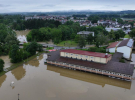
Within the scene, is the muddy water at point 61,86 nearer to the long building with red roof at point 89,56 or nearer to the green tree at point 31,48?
the long building with red roof at point 89,56

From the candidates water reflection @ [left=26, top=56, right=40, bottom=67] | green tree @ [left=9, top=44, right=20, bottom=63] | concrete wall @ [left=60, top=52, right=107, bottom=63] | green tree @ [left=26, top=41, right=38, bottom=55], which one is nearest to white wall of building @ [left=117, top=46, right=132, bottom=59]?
concrete wall @ [left=60, top=52, right=107, bottom=63]

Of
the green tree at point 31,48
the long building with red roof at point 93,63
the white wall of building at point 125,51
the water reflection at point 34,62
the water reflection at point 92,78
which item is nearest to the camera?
the water reflection at point 92,78

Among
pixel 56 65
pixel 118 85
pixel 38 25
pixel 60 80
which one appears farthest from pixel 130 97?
pixel 38 25

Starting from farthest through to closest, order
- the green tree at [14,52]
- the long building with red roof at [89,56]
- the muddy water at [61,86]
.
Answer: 1. the green tree at [14,52]
2. the long building with red roof at [89,56]
3. the muddy water at [61,86]

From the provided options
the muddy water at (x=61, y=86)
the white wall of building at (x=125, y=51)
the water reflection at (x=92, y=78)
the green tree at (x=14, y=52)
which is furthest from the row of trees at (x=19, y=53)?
the white wall of building at (x=125, y=51)

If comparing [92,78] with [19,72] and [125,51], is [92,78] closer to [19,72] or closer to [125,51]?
[19,72]

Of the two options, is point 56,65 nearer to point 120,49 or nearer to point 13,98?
point 13,98

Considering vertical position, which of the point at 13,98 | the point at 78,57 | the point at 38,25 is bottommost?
the point at 13,98

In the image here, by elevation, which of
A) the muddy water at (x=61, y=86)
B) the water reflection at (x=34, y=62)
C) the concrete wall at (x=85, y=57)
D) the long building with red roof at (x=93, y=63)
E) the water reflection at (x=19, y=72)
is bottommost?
the muddy water at (x=61, y=86)

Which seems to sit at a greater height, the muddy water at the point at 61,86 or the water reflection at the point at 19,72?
the water reflection at the point at 19,72
